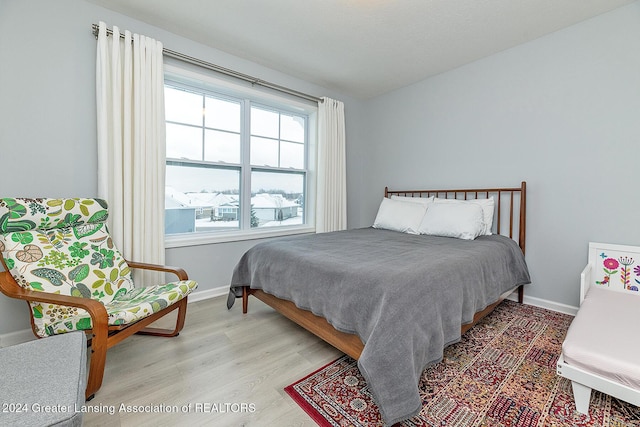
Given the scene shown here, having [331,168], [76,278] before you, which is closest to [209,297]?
[76,278]

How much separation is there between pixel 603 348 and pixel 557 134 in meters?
2.00

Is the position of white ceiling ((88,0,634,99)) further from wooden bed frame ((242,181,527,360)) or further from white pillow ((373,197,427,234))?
white pillow ((373,197,427,234))

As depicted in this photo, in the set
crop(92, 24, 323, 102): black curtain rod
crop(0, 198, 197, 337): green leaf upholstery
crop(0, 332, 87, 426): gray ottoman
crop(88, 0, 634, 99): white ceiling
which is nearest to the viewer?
crop(0, 332, 87, 426): gray ottoman

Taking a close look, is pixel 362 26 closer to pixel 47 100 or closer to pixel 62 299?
pixel 47 100

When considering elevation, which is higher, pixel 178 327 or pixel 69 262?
pixel 69 262

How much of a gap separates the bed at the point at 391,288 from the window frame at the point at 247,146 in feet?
2.62

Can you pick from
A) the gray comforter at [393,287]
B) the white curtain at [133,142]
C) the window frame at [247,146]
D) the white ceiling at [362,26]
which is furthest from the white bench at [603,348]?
the white curtain at [133,142]

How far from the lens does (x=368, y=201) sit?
431 cm

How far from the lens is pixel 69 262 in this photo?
1.81 m

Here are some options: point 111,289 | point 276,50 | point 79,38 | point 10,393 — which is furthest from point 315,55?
point 10,393

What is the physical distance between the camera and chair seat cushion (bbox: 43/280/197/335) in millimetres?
1522

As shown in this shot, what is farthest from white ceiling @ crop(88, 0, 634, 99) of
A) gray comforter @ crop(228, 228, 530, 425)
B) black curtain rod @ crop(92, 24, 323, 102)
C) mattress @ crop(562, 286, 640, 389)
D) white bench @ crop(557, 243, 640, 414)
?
mattress @ crop(562, 286, 640, 389)

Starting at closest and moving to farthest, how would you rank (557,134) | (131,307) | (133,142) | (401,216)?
(131,307), (133,142), (557,134), (401,216)

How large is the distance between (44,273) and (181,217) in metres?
1.27
